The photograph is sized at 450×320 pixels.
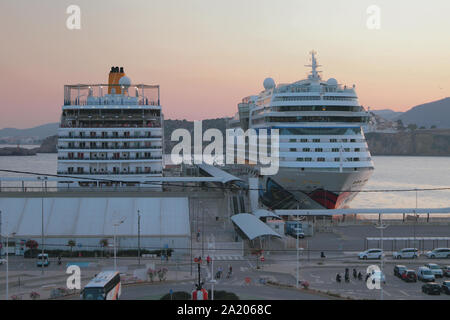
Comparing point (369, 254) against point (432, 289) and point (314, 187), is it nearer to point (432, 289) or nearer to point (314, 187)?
point (432, 289)

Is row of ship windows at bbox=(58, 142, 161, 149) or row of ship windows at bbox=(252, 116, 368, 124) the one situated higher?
row of ship windows at bbox=(252, 116, 368, 124)

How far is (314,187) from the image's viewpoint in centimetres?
4072

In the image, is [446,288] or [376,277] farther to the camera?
[376,277]

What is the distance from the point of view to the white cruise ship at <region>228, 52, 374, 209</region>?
40344mm

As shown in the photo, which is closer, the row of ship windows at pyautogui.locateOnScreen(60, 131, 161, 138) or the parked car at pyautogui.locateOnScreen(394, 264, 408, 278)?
the parked car at pyautogui.locateOnScreen(394, 264, 408, 278)

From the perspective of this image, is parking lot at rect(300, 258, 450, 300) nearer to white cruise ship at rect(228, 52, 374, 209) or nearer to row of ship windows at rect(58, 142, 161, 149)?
white cruise ship at rect(228, 52, 374, 209)

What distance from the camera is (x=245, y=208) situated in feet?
126

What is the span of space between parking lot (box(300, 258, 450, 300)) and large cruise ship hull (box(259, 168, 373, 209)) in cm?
1246

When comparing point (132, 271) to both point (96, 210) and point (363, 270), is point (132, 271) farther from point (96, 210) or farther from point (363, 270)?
point (363, 270)

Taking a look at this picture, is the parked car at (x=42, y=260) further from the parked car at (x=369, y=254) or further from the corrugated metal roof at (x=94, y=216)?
the parked car at (x=369, y=254)

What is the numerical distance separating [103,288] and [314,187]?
25704 millimetres

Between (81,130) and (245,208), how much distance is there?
16809 mm

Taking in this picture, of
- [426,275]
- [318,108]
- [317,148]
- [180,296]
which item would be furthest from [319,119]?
[180,296]

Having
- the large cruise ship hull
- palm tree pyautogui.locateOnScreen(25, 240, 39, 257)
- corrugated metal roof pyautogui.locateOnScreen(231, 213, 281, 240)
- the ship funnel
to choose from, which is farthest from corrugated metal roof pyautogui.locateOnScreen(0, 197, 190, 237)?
the ship funnel
